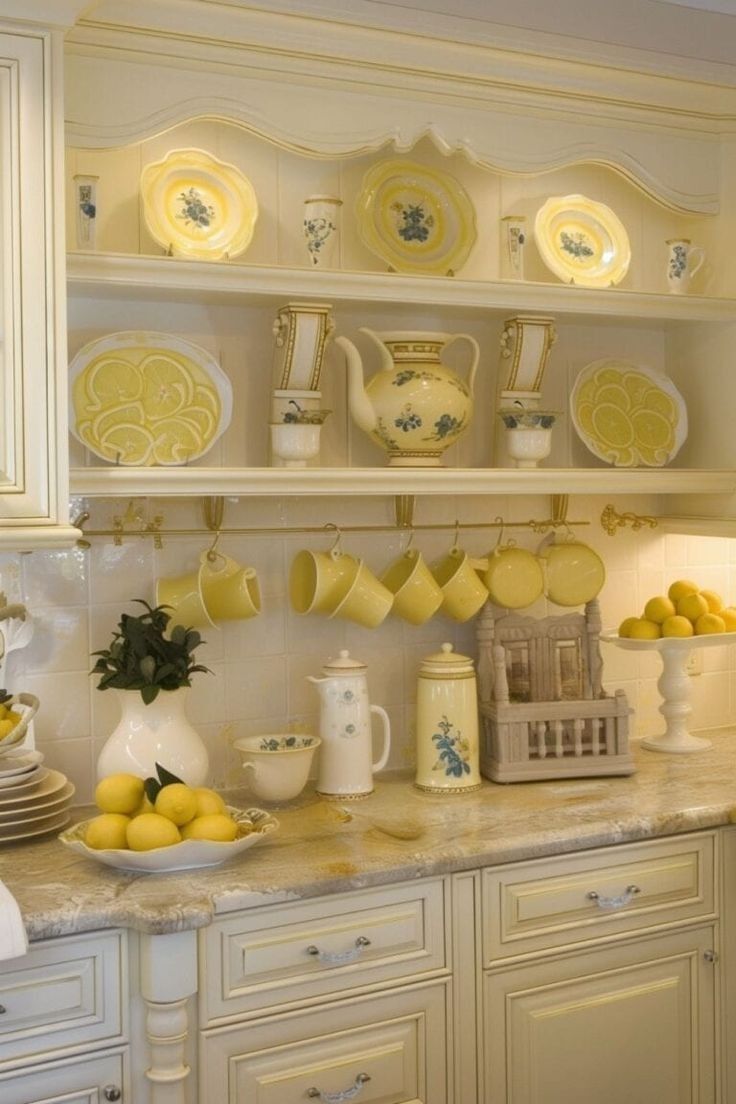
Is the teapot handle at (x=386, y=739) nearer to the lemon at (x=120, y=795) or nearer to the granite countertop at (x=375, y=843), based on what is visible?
the granite countertop at (x=375, y=843)

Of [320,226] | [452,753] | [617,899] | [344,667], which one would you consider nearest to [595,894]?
[617,899]

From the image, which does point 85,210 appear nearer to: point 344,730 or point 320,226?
point 320,226

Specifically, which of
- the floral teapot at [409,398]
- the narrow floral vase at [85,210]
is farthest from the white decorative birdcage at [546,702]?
the narrow floral vase at [85,210]

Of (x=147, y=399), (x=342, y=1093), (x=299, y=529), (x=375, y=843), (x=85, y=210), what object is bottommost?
(x=342, y=1093)

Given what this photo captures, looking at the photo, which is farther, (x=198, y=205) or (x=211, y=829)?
(x=198, y=205)

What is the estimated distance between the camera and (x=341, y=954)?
78.3 inches

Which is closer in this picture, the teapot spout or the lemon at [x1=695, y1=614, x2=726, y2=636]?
the teapot spout

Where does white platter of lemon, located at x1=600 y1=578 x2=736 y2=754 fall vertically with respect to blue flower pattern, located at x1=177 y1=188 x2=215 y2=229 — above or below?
below

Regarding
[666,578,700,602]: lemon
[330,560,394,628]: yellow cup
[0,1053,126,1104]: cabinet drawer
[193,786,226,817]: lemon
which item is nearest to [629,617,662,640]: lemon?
[666,578,700,602]: lemon

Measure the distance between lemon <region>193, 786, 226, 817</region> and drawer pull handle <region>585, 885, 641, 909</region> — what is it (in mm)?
660

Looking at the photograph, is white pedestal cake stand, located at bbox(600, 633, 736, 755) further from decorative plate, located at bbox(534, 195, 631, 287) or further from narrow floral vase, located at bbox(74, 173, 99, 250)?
narrow floral vase, located at bbox(74, 173, 99, 250)

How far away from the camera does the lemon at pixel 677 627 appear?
2.72 meters

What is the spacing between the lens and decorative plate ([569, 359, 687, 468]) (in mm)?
2717

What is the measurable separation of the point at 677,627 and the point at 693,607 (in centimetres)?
7
